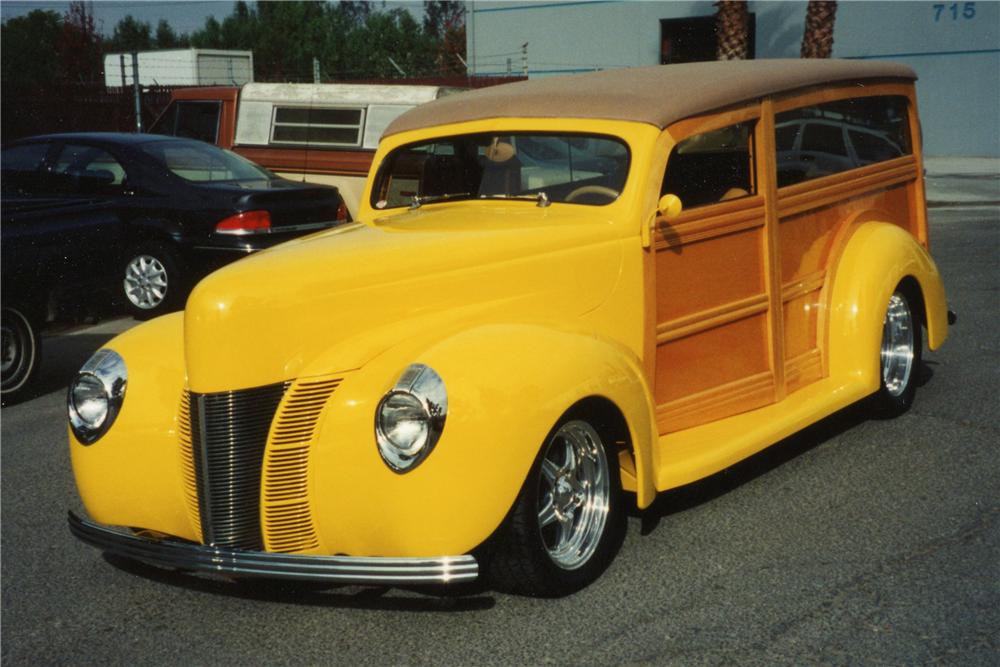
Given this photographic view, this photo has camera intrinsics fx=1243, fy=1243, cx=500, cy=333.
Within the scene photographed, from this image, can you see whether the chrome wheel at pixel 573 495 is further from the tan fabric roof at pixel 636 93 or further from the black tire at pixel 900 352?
the black tire at pixel 900 352

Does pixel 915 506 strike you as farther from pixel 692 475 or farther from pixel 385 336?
pixel 385 336

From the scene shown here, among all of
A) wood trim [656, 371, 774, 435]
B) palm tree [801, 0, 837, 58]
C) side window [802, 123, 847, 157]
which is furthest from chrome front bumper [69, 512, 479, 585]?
palm tree [801, 0, 837, 58]

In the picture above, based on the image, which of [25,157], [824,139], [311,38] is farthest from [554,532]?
[311,38]

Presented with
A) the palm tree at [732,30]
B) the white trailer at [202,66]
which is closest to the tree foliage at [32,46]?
the white trailer at [202,66]

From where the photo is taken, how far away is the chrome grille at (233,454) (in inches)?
162

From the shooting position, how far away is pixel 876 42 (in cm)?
2872

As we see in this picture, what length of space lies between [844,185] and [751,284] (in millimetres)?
1092

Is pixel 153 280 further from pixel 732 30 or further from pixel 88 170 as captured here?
pixel 732 30

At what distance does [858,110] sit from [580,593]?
3.47m

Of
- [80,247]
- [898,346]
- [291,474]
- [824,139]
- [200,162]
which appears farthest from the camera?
[200,162]

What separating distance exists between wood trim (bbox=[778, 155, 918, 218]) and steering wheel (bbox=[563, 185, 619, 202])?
1.07 metres

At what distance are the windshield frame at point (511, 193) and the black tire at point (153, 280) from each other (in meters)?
5.80

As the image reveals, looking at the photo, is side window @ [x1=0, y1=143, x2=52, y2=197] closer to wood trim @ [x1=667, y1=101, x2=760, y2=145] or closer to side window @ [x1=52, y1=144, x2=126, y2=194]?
side window @ [x1=52, y1=144, x2=126, y2=194]

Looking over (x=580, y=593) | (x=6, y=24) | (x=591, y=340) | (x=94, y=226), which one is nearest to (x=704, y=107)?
(x=591, y=340)
